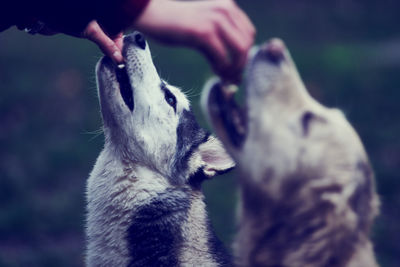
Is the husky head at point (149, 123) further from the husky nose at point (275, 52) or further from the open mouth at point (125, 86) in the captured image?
the husky nose at point (275, 52)

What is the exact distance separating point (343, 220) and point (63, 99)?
7250mm

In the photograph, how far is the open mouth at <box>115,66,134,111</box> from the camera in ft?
13.3

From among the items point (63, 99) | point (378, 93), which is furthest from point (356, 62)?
point (63, 99)

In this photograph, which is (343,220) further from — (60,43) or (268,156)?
(60,43)

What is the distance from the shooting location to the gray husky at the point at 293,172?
3170 mm

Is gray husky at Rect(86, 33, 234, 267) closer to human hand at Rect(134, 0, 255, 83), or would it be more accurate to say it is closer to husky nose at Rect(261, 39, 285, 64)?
husky nose at Rect(261, 39, 285, 64)

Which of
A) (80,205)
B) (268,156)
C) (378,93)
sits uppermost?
(268,156)

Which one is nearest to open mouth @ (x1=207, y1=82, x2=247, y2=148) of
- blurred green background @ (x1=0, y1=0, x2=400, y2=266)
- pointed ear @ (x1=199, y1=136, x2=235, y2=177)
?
pointed ear @ (x1=199, y1=136, x2=235, y2=177)

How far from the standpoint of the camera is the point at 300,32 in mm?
13750

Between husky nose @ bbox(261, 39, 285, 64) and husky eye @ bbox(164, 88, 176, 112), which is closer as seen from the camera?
husky nose @ bbox(261, 39, 285, 64)

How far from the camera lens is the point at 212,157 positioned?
4512 millimetres

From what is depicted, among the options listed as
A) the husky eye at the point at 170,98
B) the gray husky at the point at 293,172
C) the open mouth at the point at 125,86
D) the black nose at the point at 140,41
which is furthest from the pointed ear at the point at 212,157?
the gray husky at the point at 293,172

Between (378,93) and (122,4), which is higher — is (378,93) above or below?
below

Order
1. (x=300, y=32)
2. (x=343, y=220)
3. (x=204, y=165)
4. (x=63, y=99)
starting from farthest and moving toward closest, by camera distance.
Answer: (x=300, y=32)
(x=63, y=99)
(x=204, y=165)
(x=343, y=220)
